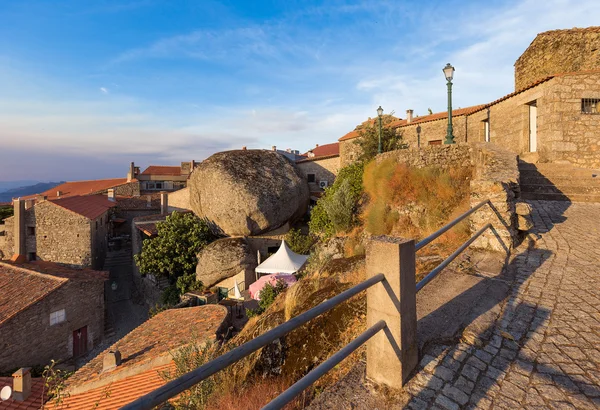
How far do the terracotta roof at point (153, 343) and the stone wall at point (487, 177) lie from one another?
7.07 metres

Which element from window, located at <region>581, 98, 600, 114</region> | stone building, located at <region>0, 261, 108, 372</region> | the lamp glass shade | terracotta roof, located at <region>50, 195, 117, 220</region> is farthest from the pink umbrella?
terracotta roof, located at <region>50, 195, 117, 220</region>

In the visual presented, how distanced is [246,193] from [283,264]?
609cm

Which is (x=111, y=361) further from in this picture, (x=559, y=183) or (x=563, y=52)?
(x=563, y=52)

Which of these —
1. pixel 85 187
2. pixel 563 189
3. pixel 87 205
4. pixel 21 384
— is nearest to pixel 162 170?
pixel 85 187

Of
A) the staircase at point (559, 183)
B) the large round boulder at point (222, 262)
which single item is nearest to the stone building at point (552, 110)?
the staircase at point (559, 183)

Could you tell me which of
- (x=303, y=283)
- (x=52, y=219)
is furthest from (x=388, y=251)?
(x=52, y=219)

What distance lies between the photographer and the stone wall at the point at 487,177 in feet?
17.5

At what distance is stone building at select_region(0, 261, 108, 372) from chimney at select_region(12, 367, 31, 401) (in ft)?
17.2

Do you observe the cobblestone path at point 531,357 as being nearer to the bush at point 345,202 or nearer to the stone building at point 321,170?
the bush at point 345,202

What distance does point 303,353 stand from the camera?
11.4 feet

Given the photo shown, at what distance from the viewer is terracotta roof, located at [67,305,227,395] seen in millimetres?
7766

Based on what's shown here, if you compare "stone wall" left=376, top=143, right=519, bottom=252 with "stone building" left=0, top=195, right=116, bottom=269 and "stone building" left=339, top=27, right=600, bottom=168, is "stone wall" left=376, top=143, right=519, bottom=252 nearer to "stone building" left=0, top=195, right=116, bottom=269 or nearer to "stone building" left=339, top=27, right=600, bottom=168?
"stone building" left=339, top=27, right=600, bottom=168

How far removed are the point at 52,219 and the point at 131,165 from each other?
19.0 metres

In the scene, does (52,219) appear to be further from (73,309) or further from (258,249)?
(258,249)
